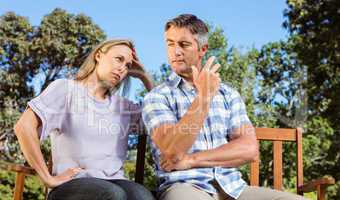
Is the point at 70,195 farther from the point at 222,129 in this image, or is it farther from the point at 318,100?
the point at 318,100

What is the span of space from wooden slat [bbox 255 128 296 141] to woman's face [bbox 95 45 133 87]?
87 cm

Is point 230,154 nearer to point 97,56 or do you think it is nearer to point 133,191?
point 133,191

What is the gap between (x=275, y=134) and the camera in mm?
2836

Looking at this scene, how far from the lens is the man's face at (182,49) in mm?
2369

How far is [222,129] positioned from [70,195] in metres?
0.78

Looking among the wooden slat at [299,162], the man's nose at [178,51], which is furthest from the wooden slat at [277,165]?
the man's nose at [178,51]

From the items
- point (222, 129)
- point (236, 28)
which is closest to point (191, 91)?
point (222, 129)

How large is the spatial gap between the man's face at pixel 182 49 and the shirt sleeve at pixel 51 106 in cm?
51

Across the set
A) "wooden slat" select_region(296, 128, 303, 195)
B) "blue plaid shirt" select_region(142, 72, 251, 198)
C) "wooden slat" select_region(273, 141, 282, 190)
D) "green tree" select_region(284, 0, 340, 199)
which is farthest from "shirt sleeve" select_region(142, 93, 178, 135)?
"green tree" select_region(284, 0, 340, 199)

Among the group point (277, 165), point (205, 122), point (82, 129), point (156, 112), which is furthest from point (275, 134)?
point (82, 129)

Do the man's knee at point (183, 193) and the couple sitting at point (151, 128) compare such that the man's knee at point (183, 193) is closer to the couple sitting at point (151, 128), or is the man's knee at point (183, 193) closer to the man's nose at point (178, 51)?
the couple sitting at point (151, 128)

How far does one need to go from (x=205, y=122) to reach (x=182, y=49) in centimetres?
36

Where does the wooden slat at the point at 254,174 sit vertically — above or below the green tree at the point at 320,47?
below

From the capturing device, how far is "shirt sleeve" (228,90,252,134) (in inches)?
92.7
